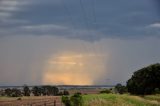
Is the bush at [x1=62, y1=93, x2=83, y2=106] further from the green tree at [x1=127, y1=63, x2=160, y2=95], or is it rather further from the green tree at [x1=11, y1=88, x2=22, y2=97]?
the green tree at [x1=11, y1=88, x2=22, y2=97]

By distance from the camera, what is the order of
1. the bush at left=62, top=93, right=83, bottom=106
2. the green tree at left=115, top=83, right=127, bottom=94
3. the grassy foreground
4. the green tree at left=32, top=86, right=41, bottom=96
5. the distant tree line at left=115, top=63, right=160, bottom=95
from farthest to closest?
the green tree at left=32, top=86, right=41, bottom=96, the green tree at left=115, top=83, right=127, bottom=94, the distant tree line at left=115, top=63, right=160, bottom=95, the grassy foreground, the bush at left=62, top=93, right=83, bottom=106

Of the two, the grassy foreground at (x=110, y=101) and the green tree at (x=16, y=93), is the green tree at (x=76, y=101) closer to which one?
the grassy foreground at (x=110, y=101)

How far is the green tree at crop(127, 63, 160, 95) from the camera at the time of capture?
331ft

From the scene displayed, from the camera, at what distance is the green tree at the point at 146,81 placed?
100812 millimetres

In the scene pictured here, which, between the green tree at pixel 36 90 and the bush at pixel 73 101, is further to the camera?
the green tree at pixel 36 90

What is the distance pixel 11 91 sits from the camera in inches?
5379

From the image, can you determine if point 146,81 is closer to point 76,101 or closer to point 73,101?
point 76,101

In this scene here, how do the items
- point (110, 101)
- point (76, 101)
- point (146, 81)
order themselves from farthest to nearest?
1. point (146, 81)
2. point (110, 101)
3. point (76, 101)

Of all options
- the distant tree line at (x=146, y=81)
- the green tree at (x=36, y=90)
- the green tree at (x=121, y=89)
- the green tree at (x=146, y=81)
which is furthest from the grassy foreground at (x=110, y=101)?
the green tree at (x=36, y=90)

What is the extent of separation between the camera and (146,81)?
102 meters

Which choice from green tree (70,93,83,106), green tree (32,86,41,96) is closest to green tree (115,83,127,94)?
green tree (32,86,41,96)

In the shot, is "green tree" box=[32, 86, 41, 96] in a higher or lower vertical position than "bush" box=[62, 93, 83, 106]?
higher

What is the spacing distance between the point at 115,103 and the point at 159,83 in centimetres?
4773

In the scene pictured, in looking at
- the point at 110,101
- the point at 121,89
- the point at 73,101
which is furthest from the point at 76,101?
the point at 121,89
